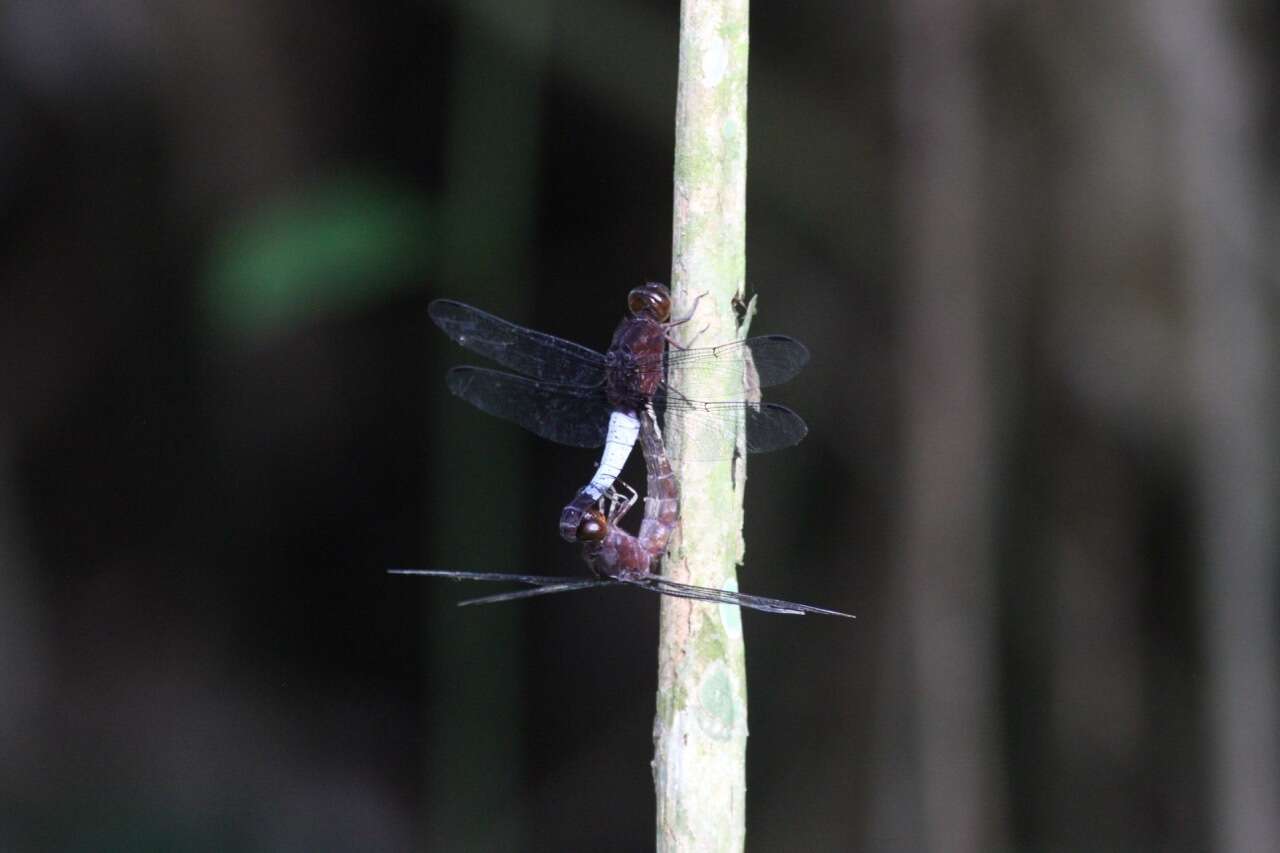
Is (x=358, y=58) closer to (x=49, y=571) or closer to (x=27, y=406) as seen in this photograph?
(x=27, y=406)

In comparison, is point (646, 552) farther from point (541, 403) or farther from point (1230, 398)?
point (1230, 398)

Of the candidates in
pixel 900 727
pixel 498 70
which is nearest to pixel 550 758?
pixel 900 727

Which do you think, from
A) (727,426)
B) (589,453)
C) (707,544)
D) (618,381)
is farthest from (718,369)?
(589,453)

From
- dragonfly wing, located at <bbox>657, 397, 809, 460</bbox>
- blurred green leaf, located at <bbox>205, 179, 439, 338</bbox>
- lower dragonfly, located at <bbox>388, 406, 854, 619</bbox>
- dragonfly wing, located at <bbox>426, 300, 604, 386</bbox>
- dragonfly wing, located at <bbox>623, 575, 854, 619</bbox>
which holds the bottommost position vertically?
dragonfly wing, located at <bbox>623, 575, 854, 619</bbox>

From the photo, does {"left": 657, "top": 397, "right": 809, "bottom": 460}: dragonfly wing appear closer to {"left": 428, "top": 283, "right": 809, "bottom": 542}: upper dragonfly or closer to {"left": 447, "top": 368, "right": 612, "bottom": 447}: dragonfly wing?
{"left": 428, "top": 283, "right": 809, "bottom": 542}: upper dragonfly

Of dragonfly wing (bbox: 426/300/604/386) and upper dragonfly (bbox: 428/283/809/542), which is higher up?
dragonfly wing (bbox: 426/300/604/386)

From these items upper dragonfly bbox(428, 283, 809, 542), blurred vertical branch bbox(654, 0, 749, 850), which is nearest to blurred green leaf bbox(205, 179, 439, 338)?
upper dragonfly bbox(428, 283, 809, 542)
